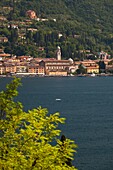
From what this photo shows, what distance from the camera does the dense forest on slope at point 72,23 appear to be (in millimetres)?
113375

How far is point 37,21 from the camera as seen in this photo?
127500 mm

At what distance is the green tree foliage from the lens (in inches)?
300

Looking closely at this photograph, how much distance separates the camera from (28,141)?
7.80m

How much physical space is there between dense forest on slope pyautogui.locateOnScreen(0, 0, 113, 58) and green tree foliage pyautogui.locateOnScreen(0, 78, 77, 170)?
10276 centimetres

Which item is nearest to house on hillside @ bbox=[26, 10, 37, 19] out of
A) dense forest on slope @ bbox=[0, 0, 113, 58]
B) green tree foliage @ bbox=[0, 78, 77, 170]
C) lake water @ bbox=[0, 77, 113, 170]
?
dense forest on slope @ bbox=[0, 0, 113, 58]

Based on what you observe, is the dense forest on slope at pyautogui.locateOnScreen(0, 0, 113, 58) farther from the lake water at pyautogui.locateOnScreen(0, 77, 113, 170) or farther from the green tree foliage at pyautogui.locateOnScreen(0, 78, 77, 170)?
the green tree foliage at pyautogui.locateOnScreen(0, 78, 77, 170)

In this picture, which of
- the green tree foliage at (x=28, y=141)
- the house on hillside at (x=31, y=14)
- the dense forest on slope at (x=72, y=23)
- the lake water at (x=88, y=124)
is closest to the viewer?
the green tree foliage at (x=28, y=141)

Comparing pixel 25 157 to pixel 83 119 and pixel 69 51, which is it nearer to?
pixel 83 119

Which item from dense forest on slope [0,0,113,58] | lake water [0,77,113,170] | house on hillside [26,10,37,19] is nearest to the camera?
lake water [0,77,113,170]

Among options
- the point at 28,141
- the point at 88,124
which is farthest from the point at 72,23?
the point at 28,141

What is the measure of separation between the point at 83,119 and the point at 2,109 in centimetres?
2576

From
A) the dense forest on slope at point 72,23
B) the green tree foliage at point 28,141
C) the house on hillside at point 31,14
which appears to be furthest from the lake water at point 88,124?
the house on hillside at point 31,14

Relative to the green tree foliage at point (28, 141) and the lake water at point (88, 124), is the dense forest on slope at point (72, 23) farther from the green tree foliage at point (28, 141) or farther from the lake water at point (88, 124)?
the green tree foliage at point (28, 141)

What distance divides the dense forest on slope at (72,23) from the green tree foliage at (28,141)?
337 ft
